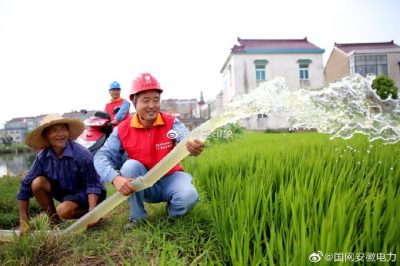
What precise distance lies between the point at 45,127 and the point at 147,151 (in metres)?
0.81

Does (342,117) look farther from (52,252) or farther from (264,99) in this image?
(52,252)

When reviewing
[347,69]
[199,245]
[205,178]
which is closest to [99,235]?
[199,245]

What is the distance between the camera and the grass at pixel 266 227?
40.7 inches

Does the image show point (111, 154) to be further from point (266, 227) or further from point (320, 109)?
point (320, 109)

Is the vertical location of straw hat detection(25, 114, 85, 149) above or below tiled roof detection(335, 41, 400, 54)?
below

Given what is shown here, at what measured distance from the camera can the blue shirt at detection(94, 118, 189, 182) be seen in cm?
198

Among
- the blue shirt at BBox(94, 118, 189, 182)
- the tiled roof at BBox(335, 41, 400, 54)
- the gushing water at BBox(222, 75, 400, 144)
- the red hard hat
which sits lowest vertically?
the blue shirt at BBox(94, 118, 189, 182)

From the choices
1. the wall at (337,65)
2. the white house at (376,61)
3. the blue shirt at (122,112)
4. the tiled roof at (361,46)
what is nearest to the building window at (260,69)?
the wall at (337,65)

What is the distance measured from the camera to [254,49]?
19109 mm

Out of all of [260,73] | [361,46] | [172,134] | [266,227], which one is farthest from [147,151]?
[361,46]

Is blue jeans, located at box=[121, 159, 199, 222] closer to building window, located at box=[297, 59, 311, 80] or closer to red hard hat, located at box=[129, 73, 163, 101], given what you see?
red hard hat, located at box=[129, 73, 163, 101]

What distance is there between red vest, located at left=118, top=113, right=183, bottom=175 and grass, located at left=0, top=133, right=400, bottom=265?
0.43m

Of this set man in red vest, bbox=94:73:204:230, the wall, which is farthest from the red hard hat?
the wall

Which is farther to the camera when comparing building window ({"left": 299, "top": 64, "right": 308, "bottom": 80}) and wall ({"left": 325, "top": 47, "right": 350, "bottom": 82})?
wall ({"left": 325, "top": 47, "right": 350, "bottom": 82})
